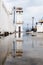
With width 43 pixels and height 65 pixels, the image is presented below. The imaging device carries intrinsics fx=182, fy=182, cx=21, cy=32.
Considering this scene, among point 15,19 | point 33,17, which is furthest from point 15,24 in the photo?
point 33,17

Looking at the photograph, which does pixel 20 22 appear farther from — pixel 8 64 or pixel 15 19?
pixel 8 64

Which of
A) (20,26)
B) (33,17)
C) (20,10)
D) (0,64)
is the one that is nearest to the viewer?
(0,64)

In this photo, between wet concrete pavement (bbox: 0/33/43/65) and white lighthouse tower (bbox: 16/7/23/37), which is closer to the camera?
wet concrete pavement (bbox: 0/33/43/65)

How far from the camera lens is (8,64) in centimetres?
304

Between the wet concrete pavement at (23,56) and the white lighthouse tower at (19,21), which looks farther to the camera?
the white lighthouse tower at (19,21)

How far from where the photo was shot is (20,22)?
140ft

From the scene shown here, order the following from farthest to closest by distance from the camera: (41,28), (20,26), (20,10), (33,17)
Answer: (33,17)
(41,28)
(20,10)
(20,26)

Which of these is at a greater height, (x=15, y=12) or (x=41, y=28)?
(x=15, y=12)

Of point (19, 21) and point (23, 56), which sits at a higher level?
point (23, 56)

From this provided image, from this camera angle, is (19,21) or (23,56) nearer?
(23,56)

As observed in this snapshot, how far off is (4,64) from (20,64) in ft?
0.88

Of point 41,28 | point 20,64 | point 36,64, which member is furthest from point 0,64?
point 41,28

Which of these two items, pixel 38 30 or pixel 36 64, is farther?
pixel 38 30

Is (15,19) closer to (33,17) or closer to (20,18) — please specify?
(20,18)
